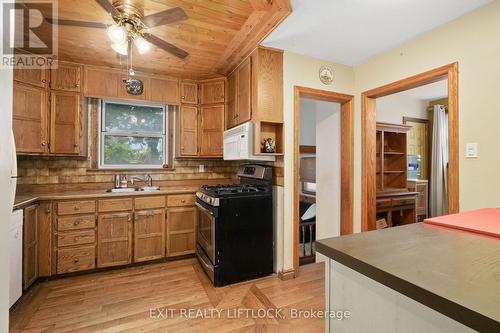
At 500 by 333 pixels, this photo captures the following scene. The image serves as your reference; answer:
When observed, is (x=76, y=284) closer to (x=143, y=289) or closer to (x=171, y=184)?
(x=143, y=289)

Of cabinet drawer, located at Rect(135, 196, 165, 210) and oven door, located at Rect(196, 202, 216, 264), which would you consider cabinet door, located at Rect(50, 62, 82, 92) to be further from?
oven door, located at Rect(196, 202, 216, 264)

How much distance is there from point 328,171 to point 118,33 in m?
2.71

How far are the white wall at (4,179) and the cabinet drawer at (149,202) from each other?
1964 mm

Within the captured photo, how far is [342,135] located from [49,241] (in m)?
3.54

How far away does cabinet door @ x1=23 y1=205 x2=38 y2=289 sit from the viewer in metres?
2.21

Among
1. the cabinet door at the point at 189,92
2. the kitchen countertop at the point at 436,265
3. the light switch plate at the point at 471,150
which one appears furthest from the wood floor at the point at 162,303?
the cabinet door at the point at 189,92

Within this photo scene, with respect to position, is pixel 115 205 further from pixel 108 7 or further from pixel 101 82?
pixel 108 7

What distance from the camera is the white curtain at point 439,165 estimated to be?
4.45m

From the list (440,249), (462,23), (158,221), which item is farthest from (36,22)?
(462,23)

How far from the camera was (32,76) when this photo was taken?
2.56 meters

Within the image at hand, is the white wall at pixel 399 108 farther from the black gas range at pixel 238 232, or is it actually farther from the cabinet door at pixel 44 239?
the cabinet door at pixel 44 239

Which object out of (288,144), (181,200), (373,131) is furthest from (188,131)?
(373,131)

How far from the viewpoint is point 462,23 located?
1.92 metres

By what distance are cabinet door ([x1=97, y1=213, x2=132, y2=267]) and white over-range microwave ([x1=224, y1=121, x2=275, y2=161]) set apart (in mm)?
1455
